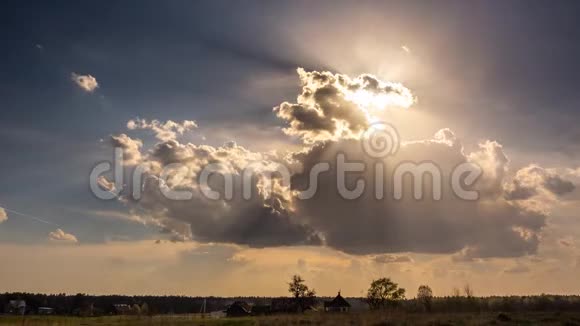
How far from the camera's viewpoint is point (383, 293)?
125000 mm

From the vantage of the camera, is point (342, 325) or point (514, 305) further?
point (514, 305)

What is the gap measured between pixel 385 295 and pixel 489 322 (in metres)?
78.9

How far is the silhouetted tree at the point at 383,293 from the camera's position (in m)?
124

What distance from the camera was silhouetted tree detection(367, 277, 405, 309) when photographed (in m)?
124

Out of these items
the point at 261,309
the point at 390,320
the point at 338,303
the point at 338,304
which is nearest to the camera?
the point at 390,320

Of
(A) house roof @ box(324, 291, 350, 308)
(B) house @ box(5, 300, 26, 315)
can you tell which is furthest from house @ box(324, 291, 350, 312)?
(B) house @ box(5, 300, 26, 315)

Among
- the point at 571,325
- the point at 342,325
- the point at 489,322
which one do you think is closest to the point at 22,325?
the point at 342,325

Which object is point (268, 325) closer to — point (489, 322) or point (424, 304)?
point (489, 322)

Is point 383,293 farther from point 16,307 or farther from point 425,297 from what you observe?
point 16,307

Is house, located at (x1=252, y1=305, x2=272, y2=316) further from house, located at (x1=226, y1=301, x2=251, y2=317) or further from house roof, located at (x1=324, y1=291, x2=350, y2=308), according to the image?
house roof, located at (x1=324, y1=291, x2=350, y2=308)

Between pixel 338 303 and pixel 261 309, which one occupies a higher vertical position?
pixel 338 303

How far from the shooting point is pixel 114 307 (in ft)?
442

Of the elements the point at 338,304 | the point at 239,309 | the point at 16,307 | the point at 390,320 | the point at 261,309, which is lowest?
the point at 16,307

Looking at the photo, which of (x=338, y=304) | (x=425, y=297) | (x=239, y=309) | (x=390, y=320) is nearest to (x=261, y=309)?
(x=239, y=309)
